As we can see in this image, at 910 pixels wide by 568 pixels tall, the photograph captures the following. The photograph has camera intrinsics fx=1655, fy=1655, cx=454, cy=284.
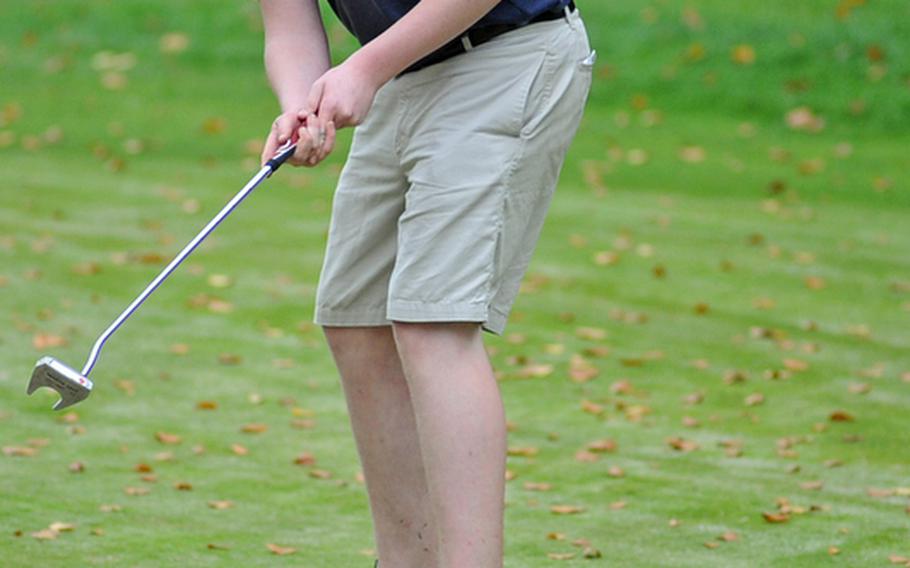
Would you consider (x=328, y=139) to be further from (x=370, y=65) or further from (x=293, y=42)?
(x=293, y=42)

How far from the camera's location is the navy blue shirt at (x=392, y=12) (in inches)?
A: 108

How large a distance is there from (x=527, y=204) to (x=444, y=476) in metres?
0.47

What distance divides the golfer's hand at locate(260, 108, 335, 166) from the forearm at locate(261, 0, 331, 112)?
0.23 m

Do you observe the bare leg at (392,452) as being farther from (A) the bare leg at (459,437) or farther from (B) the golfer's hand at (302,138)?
(B) the golfer's hand at (302,138)

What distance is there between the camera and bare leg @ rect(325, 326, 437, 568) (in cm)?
306

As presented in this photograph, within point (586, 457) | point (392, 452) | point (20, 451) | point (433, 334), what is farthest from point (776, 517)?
point (20, 451)

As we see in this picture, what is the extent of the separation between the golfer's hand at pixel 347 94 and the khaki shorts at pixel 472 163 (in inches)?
4.7

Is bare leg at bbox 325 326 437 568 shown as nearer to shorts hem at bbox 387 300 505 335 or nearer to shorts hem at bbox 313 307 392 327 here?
shorts hem at bbox 313 307 392 327

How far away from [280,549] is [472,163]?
139 centimetres

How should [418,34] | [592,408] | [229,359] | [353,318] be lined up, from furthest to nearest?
[229,359]
[592,408]
[353,318]
[418,34]

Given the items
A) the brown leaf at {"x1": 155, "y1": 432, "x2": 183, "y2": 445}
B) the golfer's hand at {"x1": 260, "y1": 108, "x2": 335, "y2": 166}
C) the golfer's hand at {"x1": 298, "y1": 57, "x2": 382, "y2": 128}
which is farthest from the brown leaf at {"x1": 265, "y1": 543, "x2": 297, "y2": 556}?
the golfer's hand at {"x1": 298, "y1": 57, "x2": 382, "y2": 128}

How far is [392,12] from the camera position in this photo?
2.82 m

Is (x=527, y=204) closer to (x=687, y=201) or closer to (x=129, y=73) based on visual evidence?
(x=687, y=201)

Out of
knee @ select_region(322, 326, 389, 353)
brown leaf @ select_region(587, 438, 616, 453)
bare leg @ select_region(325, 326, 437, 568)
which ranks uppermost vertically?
knee @ select_region(322, 326, 389, 353)
